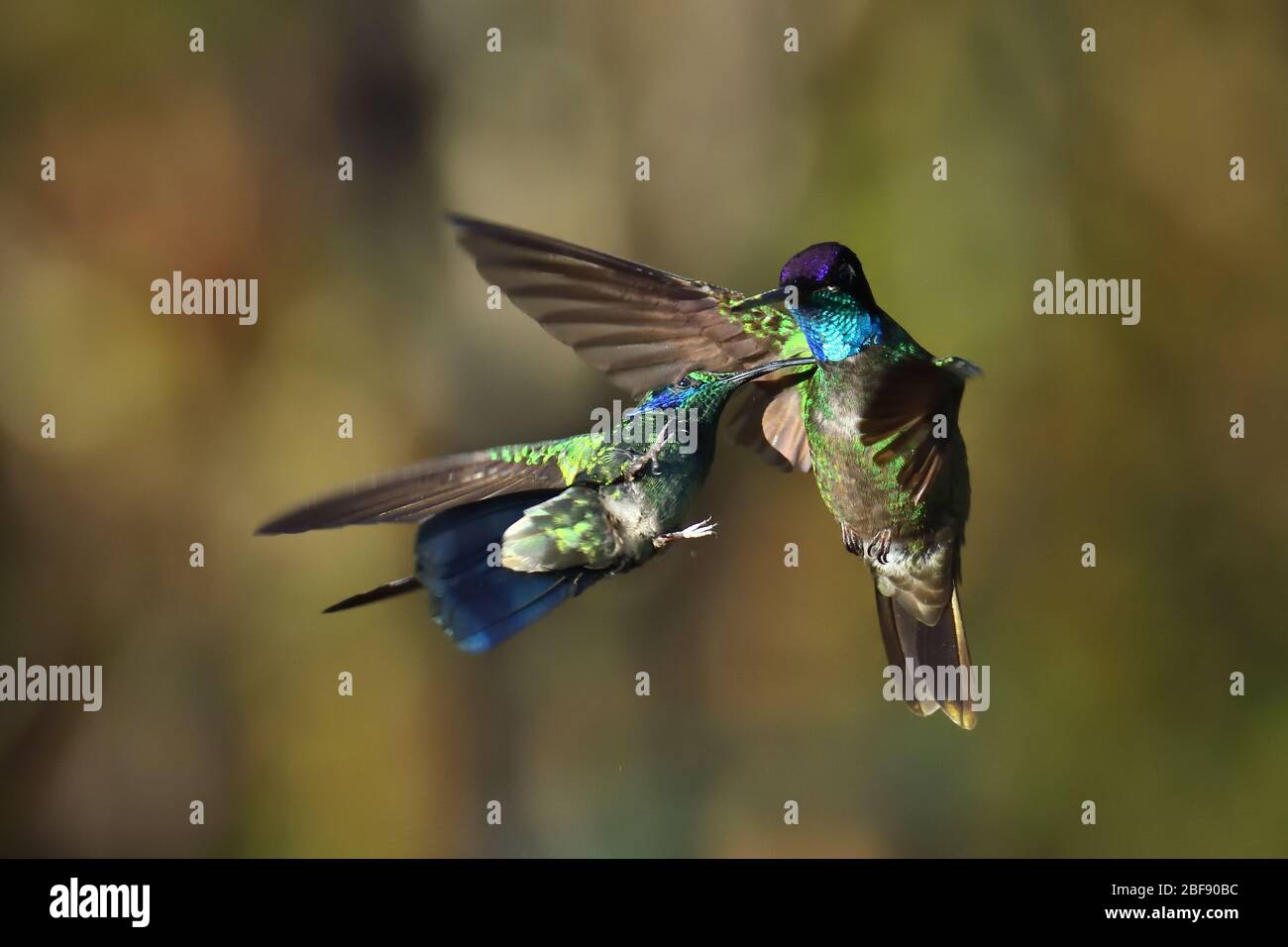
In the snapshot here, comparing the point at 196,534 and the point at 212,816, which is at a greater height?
the point at 196,534

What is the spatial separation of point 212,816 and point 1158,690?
293 cm

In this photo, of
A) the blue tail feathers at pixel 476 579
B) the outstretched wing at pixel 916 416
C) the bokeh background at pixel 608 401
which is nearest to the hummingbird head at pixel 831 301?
the outstretched wing at pixel 916 416

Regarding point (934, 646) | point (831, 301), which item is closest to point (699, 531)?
point (831, 301)

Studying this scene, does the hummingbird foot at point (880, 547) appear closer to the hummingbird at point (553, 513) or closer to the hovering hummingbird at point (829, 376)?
the hovering hummingbird at point (829, 376)

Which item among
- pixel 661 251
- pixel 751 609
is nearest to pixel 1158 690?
pixel 751 609

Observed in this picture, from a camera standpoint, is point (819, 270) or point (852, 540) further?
point (852, 540)

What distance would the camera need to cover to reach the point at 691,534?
172cm

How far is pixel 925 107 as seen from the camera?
159 inches

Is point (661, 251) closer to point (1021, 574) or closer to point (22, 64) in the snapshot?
point (1021, 574)

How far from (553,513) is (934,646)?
2.96 feet

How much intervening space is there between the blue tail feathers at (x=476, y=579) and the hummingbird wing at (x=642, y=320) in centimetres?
29

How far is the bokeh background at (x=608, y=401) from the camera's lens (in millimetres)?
3887

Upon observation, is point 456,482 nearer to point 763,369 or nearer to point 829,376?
point 763,369

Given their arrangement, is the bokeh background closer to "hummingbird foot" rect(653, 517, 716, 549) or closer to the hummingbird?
the hummingbird
